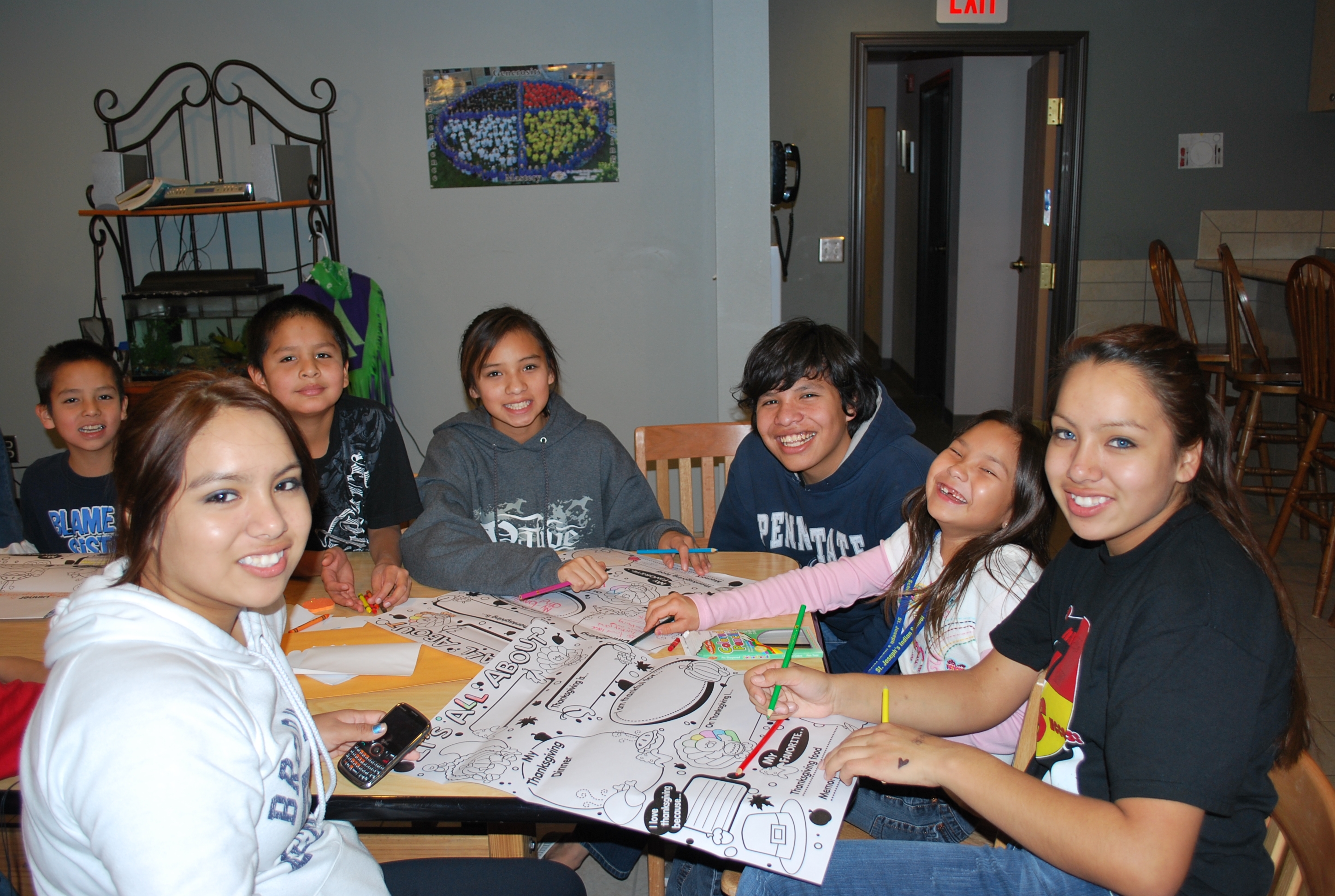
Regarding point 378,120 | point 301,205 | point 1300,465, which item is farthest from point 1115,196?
point 301,205

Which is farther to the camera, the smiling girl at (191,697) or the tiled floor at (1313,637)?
the tiled floor at (1313,637)

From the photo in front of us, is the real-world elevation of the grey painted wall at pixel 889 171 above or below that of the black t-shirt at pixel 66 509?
above

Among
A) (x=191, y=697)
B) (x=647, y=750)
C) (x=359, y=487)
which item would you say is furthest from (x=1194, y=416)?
(x=359, y=487)

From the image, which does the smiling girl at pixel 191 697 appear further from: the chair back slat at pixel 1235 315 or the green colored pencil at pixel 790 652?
the chair back slat at pixel 1235 315

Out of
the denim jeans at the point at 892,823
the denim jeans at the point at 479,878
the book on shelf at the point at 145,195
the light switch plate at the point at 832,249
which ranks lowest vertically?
the denim jeans at the point at 892,823

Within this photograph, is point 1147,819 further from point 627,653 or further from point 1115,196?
point 1115,196

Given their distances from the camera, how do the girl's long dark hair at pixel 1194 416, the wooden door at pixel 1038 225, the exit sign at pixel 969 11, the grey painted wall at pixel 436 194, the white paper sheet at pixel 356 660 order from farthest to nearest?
1. the wooden door at pixel 1038 225
2. the exit sign at pixel 969 11
3. the grey painted wall at pixel 436 194
4. the white paper sheet at pixel 356 660
5. the girl's long dark hair at pixel 1194 416

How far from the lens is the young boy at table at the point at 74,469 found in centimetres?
185

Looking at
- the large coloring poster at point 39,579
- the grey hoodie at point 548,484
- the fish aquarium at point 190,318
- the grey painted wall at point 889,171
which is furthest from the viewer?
the grey painted wall at point 889,171

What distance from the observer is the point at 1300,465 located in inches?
116

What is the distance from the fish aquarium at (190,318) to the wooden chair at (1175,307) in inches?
145

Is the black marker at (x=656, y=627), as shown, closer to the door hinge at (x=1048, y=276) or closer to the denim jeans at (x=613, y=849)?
the denim jeans at (x=613, y=849)

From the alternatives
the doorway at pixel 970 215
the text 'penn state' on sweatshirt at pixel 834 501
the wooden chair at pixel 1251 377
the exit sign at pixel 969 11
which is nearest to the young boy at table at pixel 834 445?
the text 'penn state' on sweatshirt at pixel 834 501

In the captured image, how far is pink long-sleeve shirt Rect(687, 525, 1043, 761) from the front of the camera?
1.21 m
